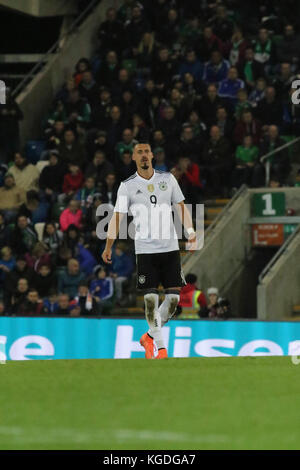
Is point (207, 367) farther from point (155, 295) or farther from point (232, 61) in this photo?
point (232, 61)

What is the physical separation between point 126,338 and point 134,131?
7.28 meters

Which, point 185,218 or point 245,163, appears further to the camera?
point 245,163

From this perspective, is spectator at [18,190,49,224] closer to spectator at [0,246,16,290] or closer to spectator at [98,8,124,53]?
spectator at [0,246,16,290]

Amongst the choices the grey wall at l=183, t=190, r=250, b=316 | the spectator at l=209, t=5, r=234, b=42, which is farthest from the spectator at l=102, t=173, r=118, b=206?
the spectator at l=209, t=5, r=234, b=42

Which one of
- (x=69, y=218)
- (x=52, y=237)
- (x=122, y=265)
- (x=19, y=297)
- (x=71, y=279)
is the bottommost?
(x=19, y=297)

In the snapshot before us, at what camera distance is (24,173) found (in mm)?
A: 23719

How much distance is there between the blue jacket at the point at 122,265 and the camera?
20.5 meters

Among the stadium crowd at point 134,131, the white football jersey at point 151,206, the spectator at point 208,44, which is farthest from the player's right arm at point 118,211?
the spectator at point 208,44

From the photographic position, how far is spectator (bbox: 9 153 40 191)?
23.6 metres

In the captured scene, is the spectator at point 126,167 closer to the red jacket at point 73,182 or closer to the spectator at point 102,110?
the red jacket at point 73,182

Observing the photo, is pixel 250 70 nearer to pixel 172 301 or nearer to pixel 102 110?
pixel 102 110

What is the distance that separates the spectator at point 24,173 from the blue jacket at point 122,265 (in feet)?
12.3

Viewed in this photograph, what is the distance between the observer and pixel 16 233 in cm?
2181

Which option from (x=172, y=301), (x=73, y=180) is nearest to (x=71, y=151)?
(x=73, y=180)
